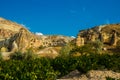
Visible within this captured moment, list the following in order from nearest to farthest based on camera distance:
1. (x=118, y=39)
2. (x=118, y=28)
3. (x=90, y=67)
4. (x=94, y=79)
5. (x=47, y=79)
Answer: (x=47, y=79)
(x=94, y=79)
(x=90, y=67)
(x=118, y=39)
(x=118, y=28)

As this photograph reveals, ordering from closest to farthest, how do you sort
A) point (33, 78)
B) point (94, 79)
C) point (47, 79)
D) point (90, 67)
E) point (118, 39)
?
point (33, 78) → point (47, 79) → point (94, 79) → point (90, 67) → point (118, 39)

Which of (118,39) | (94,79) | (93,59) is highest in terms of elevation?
(118,39)

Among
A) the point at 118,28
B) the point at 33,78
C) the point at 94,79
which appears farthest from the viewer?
the point at 118,28

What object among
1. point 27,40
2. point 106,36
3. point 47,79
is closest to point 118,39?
point 106,36

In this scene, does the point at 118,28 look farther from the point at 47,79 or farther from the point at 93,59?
the point at 47,79

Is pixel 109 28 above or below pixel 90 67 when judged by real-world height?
above

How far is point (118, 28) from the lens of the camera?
16125 centimetres

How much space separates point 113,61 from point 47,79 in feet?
40.0

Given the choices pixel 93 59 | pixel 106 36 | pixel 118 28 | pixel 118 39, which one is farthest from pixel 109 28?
pixel 93 59

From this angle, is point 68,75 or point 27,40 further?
point 27,40

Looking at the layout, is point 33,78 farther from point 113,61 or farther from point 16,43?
point 16,43

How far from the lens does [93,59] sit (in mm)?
35062

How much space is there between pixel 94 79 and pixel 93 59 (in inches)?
188

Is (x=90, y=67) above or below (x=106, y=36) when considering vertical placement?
below
